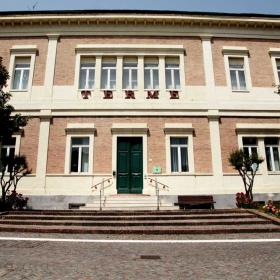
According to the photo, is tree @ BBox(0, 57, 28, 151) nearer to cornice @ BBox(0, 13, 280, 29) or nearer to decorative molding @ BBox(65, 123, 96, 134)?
decorative molding @ BBox(65, 123, 96, 134)

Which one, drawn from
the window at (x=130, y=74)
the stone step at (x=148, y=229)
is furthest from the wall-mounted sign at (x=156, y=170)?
the stone step at (x=148, y=229)

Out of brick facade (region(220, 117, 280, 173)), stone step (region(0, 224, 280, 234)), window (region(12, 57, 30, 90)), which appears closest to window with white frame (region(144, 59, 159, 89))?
brick facade (region(220, 117, 280, 173))

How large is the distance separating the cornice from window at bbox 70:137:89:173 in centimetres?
723

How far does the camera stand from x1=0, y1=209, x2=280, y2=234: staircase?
8.66m

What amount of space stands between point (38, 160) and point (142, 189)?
18.8ft

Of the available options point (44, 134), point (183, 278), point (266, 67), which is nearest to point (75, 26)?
point (44, 134)

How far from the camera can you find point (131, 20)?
54.5 feet

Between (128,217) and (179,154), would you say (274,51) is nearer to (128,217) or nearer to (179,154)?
(179,154)

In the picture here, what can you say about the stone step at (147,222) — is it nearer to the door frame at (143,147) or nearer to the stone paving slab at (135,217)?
the stone paving slab at (135,217)

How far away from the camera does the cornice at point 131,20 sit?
651 inches

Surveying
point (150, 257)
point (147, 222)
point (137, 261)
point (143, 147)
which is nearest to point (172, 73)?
point (143, 147)

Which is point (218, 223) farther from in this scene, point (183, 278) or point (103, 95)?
point (103, 95)

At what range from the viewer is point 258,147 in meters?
15.5

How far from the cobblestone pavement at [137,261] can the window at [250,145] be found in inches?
356
